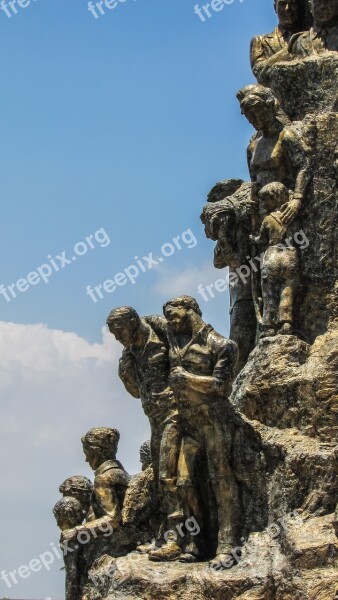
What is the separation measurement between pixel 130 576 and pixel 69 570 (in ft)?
5.48

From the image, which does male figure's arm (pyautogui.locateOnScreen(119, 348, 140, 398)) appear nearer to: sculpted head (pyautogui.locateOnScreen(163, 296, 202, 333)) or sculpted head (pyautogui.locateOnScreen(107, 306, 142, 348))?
sculpted head (pyautogui.locateOnScreen(107, 306, 142, 348))

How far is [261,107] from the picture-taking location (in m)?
16.2

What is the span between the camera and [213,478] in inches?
579

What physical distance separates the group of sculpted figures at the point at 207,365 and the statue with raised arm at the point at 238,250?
0.01 metres

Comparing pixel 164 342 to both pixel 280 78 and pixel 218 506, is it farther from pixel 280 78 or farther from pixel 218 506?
pixel 280 78

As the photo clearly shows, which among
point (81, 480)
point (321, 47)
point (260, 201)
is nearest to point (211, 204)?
point (260, 201)

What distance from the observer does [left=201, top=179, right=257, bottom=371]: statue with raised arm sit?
657 inches

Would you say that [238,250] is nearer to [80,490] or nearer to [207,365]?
[207,365]

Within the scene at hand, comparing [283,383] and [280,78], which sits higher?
[280,78]

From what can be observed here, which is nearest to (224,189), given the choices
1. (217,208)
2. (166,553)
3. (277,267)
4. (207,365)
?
(217,208)

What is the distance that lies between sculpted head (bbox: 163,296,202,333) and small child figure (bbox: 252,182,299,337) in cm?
100

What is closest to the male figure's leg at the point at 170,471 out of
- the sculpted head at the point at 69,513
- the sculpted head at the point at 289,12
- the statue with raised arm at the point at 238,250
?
the sculpted head at the point at 69,513

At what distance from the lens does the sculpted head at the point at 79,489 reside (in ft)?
53.0

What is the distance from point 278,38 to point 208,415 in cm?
585
